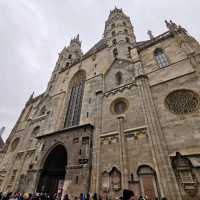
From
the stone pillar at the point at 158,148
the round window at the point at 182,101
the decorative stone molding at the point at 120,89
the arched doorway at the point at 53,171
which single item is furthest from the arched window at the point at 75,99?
the round window at the point at 182,101

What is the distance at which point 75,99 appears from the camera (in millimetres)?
18281

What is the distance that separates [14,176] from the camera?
54.5ft

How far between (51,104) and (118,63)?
11325 mm

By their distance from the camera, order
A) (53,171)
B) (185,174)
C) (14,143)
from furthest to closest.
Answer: (14,143) → (53,171) → (185,174)

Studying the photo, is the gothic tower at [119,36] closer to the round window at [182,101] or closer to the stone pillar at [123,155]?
the round window at [182,101]

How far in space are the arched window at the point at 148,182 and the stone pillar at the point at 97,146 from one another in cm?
318

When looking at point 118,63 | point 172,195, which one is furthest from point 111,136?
point 118,63

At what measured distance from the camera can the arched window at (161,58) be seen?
1294 cm

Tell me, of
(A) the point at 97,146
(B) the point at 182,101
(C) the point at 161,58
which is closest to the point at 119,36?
(C) the point at 161,58

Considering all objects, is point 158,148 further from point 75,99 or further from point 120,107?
point 75,99

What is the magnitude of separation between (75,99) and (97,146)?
28.2 feet

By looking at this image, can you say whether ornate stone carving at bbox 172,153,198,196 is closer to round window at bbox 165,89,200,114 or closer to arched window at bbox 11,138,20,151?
round window at bbox 165,89,200,114

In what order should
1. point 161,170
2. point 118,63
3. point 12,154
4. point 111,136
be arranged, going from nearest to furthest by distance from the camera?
point 161,170
point 111,136
point 118,63
point 12,154

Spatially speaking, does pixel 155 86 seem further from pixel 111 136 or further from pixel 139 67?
pixel 111 136
